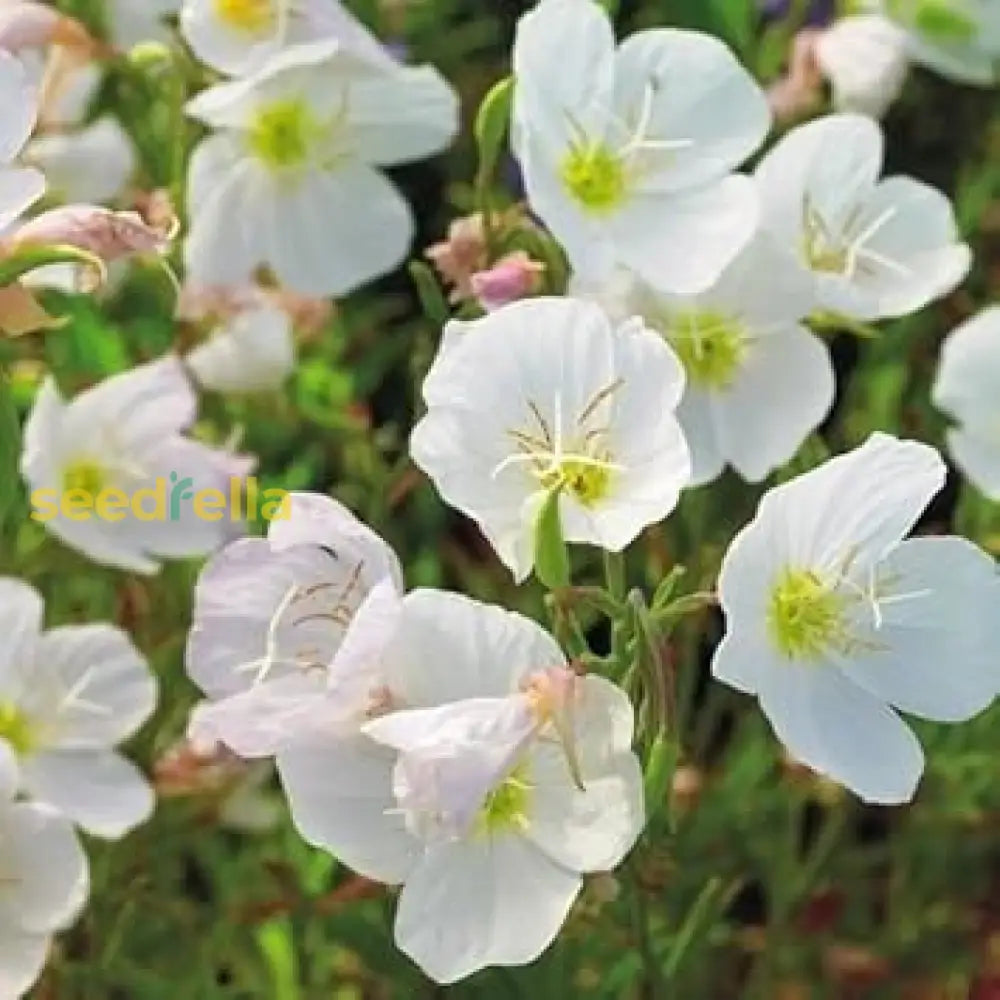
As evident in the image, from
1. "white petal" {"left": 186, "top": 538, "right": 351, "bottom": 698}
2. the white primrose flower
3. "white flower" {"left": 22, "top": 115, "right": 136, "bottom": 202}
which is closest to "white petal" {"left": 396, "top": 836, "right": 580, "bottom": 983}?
the white primrose flower

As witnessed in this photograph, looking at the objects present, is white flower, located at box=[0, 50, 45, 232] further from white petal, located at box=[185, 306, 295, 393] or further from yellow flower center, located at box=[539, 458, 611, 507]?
white petal, located at box=[185, 306, 295, 393]

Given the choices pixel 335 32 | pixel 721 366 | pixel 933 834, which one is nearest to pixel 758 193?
pixel 721 366

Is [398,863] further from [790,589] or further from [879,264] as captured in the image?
[879,264]

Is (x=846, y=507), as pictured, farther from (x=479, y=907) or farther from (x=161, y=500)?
(x=161, y=500)

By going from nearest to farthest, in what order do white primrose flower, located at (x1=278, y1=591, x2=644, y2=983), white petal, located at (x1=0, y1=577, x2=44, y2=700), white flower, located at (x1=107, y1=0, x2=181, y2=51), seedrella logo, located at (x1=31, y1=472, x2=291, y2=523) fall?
1. white primrose flower, located at (x1=278, y1=591, x2=644, y2=983)
2. white petal, located at (x1=0, y1=577, x2=44, y2=700)
3. seedrella logo, located at (x1=31, y1=472, x2=291, y2=523)
4. white flower, located at (x1=107, y1=0, x2=181, y2=51)

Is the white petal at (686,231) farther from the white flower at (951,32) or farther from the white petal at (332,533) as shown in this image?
the white flower at (951,32)

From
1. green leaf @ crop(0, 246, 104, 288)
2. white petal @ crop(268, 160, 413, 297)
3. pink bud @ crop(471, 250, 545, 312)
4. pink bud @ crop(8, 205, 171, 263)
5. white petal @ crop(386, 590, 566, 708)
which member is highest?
green leaf @ crop(0, 246, 104, 288)

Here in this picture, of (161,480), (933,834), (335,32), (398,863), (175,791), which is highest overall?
(335,32)
